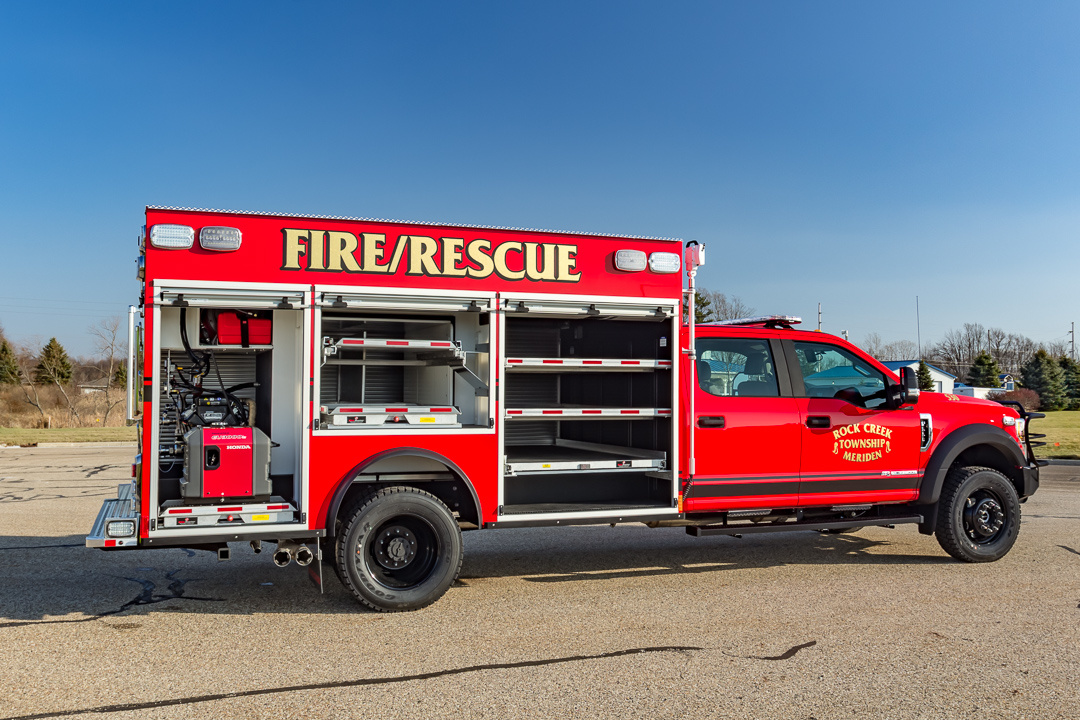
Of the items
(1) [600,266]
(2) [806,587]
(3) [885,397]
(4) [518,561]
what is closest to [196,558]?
(4) [518,561]

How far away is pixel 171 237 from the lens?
5.73 meters

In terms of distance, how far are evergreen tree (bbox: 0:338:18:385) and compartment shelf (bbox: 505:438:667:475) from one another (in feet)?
161

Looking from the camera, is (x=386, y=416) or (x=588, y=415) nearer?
(x=386, y=416)

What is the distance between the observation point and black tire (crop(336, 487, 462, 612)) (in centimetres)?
595

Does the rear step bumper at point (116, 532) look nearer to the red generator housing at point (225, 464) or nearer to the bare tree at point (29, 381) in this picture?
the red generator housing at point (225, 464)

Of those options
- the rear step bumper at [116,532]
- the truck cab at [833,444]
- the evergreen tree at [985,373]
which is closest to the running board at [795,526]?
the truck cab at [833,444]

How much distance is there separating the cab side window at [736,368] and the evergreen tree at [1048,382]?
65.2 meters

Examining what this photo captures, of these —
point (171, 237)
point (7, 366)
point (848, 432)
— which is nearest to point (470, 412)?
point (171, 237)

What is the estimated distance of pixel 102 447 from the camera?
21609 mm

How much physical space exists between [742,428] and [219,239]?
433 cm

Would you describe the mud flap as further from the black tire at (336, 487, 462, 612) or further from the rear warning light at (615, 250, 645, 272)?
the rear warning light at (615, 250, 645, 272)

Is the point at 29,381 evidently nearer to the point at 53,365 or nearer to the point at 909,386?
the point at 53,365

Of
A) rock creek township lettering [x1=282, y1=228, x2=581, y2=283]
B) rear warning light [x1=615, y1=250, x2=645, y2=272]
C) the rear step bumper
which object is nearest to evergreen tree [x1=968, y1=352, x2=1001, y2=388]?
rear warning light [x1=615, y1=250, x2=645, y2=272]

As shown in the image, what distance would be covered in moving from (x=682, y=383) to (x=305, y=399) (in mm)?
2989
